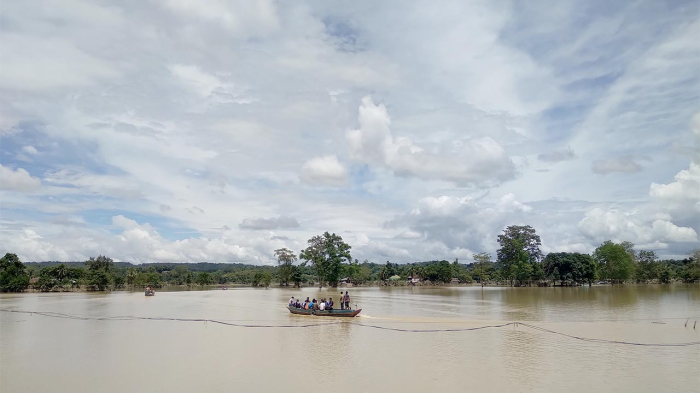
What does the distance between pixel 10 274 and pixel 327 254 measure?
1806 inches

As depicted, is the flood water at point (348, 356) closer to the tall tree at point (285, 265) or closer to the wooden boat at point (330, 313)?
the wooden boat at point (330, 313)

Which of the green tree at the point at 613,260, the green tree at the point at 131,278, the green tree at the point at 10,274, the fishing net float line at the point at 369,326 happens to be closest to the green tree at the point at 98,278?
the green tree at the point at 10,274

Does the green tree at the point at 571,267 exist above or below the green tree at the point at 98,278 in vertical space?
above

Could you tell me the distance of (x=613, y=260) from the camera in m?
78.8

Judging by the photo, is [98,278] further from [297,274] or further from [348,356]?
[348,356]

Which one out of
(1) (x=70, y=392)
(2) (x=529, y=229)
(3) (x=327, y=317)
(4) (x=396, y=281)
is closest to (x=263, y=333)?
(3) (x=327, y=317)

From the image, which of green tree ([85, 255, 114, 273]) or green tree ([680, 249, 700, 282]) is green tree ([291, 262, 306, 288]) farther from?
green tree ([680, 249, 700, 282])

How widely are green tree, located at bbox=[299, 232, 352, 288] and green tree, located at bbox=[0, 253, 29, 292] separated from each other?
134 ft

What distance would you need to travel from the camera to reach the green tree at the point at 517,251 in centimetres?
7258

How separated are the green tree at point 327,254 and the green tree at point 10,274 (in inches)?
1611

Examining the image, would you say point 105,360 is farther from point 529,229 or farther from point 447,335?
point 529,229

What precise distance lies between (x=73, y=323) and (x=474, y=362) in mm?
24328

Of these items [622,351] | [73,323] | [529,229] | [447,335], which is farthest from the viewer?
[529,229]

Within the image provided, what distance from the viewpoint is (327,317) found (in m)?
28.2
